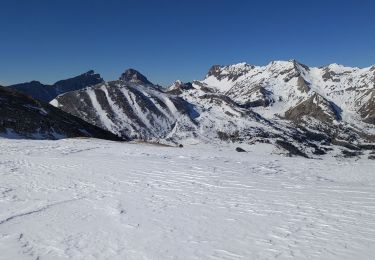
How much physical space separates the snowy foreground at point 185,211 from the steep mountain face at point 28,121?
43862 mm

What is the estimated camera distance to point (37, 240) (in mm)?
13281

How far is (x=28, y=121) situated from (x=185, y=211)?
228 feet

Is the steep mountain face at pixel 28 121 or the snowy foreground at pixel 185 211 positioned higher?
the steep mountain face at pixel 28 121

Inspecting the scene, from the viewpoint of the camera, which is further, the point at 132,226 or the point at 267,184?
the point at 267,184

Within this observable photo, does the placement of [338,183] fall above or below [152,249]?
above

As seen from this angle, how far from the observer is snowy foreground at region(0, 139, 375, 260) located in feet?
40.5

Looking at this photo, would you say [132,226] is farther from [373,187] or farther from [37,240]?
[373,187]

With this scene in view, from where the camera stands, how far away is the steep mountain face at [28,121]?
2755 inches

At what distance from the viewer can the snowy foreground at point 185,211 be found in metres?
12.4

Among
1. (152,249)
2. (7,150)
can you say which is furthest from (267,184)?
(7,150)

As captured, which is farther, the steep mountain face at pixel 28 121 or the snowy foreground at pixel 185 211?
the steep mountain face at pixel 28 121

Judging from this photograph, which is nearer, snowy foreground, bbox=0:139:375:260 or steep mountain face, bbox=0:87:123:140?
snowy foreground, bbox=0:139:375:260

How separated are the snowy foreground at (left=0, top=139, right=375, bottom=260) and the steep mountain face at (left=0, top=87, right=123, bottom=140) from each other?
43.9m

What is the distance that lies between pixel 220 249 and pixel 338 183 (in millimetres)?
13280
